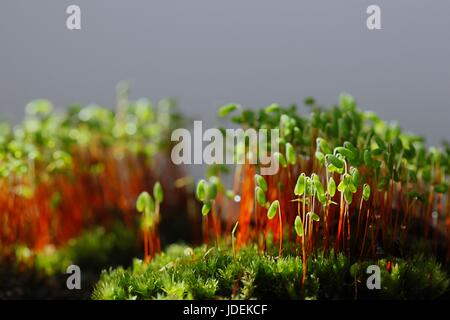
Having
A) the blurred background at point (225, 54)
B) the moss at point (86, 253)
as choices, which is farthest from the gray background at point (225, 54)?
the moss at point (86, 253)

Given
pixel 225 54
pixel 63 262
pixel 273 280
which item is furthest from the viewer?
pixel 225 54

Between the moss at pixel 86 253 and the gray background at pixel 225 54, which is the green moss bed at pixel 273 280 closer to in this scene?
the moss at pixel 86 253

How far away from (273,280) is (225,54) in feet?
5.92

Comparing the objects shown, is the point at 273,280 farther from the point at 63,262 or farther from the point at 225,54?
the point at 225,54

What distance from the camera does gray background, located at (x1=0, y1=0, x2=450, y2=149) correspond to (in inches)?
102

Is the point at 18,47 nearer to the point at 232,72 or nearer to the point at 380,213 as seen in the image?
the point at 232,72

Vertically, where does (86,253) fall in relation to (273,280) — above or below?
below

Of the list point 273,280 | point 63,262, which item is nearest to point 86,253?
point 63,262

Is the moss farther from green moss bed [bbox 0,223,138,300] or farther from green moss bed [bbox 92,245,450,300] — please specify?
green moss bed [bbox 92,245,450,300]

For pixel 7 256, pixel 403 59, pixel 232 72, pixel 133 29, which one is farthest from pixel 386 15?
pixel 7 256

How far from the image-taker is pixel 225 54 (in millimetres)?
2752

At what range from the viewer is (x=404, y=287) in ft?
3.76

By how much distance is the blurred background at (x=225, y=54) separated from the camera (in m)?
2.60
